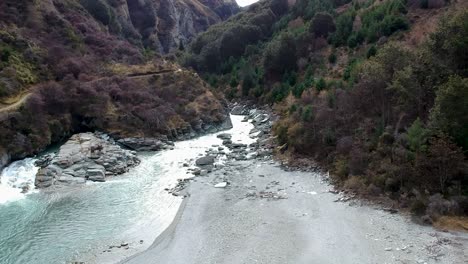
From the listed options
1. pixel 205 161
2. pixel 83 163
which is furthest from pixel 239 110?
pixel 83 163

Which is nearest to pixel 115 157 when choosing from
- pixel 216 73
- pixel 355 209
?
pixel 355 209

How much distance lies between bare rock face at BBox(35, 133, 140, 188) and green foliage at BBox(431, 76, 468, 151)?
3033 cm

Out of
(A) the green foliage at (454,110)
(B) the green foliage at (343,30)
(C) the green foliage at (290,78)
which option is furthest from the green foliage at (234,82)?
(A) the green foliage at (454,110)

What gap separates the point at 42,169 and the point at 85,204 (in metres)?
10.2

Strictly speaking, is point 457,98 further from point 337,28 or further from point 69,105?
point 337,28

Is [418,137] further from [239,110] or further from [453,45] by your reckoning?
[239,110]

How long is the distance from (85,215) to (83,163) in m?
12.9

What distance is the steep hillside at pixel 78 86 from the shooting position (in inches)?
2040

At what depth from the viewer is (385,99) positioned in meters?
38.2

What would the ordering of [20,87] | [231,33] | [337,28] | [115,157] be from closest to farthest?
1. [115,157]
2. [20,87]
3. [337,28]
4. [231,33]

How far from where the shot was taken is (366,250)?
77.6 feet

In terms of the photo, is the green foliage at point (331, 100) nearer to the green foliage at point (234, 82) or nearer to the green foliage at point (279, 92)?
the green foliage at point (279, 92)

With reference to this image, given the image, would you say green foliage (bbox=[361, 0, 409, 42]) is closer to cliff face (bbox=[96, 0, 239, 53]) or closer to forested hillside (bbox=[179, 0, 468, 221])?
forested hillside (bbox=[179, 0, 468, 221])

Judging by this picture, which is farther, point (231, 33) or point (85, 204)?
point (231, 33)
